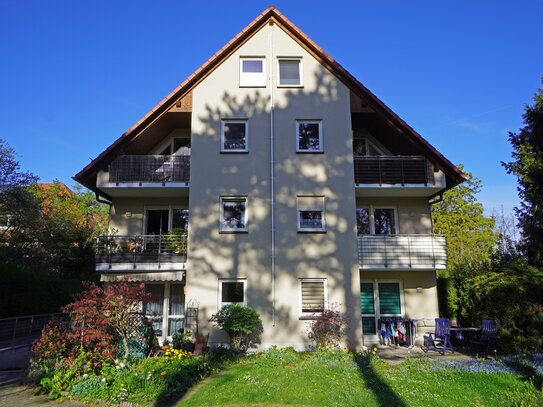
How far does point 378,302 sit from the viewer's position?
60.4 ft

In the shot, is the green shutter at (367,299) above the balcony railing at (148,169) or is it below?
below

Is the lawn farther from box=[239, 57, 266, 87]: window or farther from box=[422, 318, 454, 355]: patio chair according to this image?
box=[239, 57, 266, 87]: window

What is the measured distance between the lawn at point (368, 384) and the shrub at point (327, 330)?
2.70 m

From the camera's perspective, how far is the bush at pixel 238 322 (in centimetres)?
1487

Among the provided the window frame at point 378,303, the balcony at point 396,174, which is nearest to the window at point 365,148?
the balcony at point 396,174

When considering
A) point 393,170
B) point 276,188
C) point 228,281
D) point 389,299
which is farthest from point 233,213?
point 389,299

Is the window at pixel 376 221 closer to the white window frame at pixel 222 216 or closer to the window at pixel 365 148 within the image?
the window at pixel 365 148

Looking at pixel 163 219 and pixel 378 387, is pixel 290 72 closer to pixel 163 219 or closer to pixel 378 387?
pixel 163 219

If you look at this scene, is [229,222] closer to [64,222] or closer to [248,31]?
[248,31]

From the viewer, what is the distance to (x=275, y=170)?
17.4 m

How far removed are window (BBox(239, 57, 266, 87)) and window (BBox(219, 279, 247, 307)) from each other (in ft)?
28.4

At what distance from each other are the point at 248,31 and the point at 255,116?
13.1 ft

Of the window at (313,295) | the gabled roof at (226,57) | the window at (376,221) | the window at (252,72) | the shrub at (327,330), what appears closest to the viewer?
the shrub at (327,330)

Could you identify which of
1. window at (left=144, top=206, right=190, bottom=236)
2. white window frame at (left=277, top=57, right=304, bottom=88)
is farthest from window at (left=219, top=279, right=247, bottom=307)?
white window frame at (left=277, top=57, right=304, bottom=88)
